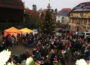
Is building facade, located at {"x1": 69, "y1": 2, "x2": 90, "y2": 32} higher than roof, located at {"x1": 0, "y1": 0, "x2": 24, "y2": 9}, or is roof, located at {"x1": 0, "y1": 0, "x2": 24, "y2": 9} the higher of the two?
roof, located at {"x1": 0, "y1": 0, "x2": 24, "y2": 9}

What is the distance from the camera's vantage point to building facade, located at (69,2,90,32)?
49.3 metres

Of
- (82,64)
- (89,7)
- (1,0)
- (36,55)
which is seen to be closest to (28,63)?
(82,64)

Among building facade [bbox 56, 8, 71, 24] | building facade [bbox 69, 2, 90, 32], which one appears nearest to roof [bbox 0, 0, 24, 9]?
building facade [bbox 69, 2, 90, 32]

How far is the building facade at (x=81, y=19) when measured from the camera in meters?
49.3

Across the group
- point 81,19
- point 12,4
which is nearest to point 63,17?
point 81,19

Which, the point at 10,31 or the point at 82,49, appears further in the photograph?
the point at 10,31

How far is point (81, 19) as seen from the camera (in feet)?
172

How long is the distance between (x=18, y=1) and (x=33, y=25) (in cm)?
541

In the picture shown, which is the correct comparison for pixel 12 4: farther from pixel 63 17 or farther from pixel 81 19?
pixel 63 17

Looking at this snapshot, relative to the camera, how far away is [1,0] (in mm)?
30094

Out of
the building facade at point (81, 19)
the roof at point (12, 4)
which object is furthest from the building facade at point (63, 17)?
the roof at point (12, 4)

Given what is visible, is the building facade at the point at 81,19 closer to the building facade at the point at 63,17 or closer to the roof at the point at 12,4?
the roof at the point at 12,4

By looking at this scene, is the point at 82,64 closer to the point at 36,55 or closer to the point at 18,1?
the point at 36,55

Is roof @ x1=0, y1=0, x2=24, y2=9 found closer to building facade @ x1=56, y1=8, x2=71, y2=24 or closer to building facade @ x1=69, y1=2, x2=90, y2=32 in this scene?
building facade @ x1=69, y1=2, x2=90, y2=32
